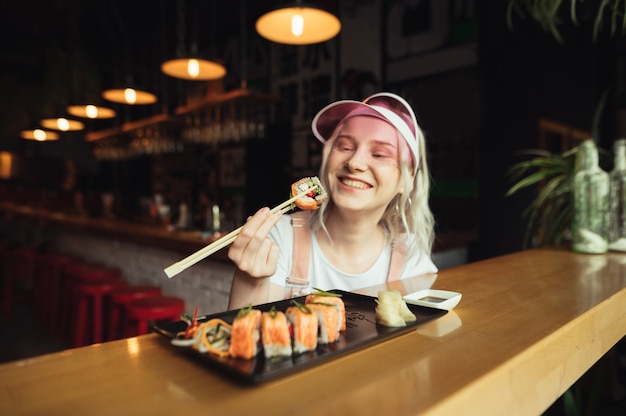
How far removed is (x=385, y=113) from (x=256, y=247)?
2.16 feet

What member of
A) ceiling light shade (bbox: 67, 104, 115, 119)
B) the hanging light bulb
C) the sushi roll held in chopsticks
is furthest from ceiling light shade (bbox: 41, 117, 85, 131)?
the sushi roll held in chopsticks

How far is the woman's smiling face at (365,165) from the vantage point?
1.45m

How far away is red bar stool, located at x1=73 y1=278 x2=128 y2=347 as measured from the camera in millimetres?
3402

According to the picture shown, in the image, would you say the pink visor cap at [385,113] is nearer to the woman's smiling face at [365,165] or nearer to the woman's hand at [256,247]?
the woman's smiling face at [365,165]

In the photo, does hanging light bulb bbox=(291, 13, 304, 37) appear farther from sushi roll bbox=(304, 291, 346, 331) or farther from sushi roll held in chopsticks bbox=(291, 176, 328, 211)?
sushi roll bbox=(304, 291, 346, 331)

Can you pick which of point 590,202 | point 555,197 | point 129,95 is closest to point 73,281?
point 129,95

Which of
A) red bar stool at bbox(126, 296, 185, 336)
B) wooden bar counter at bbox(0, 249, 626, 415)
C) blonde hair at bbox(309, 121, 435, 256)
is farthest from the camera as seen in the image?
red bar stool at bbox(126, 296, 185, 336)

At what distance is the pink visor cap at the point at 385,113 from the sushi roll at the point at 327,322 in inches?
31.5

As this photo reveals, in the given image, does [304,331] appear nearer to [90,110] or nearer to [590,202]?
[590,202]

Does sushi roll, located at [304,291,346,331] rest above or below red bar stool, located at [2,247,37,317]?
above

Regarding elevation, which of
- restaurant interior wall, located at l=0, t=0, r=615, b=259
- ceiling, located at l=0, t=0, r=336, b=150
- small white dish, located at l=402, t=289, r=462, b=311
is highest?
ceiling, located at l=0, t=0, r=336, b=150

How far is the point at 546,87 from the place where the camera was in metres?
4.25

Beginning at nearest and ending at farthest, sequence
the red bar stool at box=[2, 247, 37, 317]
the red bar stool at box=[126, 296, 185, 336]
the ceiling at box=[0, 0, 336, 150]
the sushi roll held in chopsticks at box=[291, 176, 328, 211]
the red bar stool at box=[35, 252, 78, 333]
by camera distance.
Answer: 1. the sushi roll held in chopsticks at box=[291, 176, 328, 211]
2. the red bar stool at box=[126, 296, 185, 336]
3. the red bar stool at box=[35, 252, 78, 333]
4. the red bar stool at box=[2, 247, 37, 317]
5. the ceiling at box=[0, 0, 336, 150]

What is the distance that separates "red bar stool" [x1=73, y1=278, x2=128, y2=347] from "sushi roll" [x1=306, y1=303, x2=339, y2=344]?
9.88 feet
